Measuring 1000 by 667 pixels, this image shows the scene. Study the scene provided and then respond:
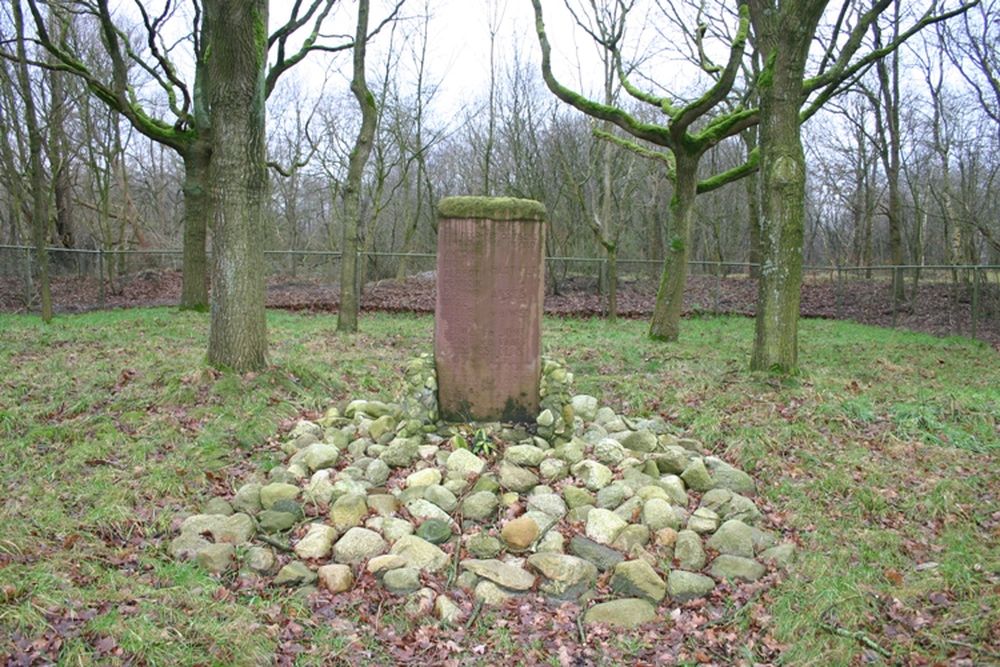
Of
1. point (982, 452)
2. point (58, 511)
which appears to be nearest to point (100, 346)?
point (58, 511)

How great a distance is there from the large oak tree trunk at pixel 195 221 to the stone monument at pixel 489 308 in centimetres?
923

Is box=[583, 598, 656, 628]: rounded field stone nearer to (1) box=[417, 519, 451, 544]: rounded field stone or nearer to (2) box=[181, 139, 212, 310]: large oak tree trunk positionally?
(1) box=[417, 519, 451, 544]: rounded field stone

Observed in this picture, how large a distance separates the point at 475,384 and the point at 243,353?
106 inches

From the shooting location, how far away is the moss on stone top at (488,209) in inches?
234

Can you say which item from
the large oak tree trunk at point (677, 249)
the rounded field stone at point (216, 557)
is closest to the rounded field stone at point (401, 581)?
the rounded field stone at point (216, 557)

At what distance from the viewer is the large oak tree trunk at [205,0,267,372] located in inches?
275

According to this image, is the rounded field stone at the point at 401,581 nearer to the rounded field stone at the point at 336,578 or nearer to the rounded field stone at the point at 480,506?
the rounded field stone at the point at 336,578

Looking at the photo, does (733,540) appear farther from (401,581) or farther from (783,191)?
(783,191)

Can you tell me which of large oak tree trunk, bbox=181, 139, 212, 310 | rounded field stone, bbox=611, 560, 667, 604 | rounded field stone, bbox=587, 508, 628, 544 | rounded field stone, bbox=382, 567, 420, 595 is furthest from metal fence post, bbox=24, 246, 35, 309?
rounded field stone, bbox=611, 560, 667, 604

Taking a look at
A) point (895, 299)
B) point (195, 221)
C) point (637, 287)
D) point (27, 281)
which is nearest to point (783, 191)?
point (195, 221)

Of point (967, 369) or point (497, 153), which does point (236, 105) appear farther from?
point (497, 153)

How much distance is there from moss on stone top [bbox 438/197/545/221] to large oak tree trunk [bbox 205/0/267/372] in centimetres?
246

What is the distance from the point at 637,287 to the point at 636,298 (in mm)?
1553

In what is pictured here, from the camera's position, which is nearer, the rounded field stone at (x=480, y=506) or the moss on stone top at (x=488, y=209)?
the rounded field stone at (x=480, y=506)
